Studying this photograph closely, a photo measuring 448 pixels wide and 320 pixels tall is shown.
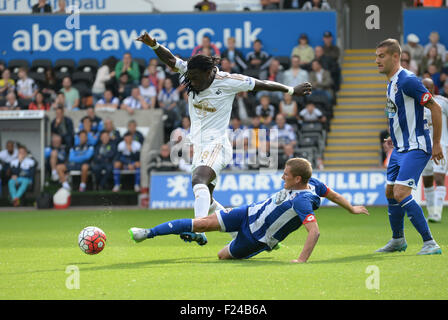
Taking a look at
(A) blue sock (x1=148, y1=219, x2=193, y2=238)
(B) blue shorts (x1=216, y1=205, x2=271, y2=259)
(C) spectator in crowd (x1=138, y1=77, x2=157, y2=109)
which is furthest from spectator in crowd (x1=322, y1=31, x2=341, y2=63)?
(A) blue sock (x1=148, y1=219, x2=193, y2=238)

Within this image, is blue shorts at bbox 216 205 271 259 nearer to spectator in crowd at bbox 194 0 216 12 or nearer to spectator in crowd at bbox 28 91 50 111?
spectator in crowd at bbox 28 91 50 111

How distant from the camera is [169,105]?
2052 cm

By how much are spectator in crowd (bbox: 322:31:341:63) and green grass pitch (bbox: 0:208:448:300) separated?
31.7 feet

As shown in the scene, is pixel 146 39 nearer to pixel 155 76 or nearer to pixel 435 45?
pixel 155 76

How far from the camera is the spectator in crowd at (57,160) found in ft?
63.7

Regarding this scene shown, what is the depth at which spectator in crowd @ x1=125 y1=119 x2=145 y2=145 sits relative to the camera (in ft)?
64.8

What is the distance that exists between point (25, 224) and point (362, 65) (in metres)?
11.8

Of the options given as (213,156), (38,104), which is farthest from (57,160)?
(213,156)

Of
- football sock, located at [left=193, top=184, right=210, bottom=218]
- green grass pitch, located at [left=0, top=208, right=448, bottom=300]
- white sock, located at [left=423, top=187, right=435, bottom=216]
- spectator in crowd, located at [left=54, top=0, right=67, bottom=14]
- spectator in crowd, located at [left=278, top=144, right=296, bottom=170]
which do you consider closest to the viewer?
green grass pitch, located at [left=0, top=208, right=448, bottom=300]

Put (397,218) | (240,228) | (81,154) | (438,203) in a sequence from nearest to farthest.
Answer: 1. (240,228)
2. (397,218)
3. (438,203)
4. (81,154)

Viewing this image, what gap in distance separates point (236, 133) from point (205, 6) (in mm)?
5692
